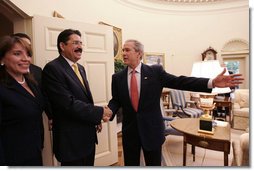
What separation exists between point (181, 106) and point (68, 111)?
90.1 inches

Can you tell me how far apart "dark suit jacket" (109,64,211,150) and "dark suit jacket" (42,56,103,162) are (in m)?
0.26

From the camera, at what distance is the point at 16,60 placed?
1.05 metres

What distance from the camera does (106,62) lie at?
7.24 ft

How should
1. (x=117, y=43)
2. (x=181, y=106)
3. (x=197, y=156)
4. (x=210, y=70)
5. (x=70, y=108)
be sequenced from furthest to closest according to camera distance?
1. (x=117, y=43)
2. (x=181, y=106)
3. (x=197, y=156)
4. (x=210, y=70)
5. (x=70, y=108)

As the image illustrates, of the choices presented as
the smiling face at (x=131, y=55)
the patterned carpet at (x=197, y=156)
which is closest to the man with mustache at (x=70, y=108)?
the smiling face at (x=131, y=55)

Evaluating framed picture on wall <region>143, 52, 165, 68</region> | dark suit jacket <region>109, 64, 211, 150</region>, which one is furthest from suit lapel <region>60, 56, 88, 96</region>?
framed picture on wall <region>143, 52, 165, 68</region>

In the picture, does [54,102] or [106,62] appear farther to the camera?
[106,62]

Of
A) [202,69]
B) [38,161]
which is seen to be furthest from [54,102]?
[202,69]

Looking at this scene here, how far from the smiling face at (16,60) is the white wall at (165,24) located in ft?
2.26

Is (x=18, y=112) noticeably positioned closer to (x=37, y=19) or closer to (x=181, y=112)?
(x=37, y=19)

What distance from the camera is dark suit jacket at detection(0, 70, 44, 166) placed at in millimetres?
976

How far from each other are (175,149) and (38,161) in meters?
1.95

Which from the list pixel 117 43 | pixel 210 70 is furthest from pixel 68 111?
pixel 117 43

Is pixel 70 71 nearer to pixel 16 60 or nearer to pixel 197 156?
pixel 16 60
